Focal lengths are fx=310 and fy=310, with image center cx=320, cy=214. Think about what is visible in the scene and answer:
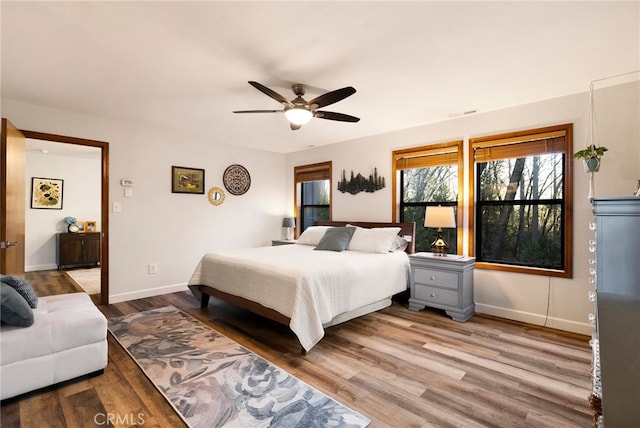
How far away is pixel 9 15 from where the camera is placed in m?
1.91

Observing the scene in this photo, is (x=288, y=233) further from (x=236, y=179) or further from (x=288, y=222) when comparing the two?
(x=236, y=179)

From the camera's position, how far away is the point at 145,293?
14.3 feet

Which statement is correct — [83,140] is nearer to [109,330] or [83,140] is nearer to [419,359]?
[109,330]

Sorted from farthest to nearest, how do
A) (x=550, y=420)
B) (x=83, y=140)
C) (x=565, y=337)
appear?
(x=83, y=140)
(x=565, y=337)
(x=550, y=420)

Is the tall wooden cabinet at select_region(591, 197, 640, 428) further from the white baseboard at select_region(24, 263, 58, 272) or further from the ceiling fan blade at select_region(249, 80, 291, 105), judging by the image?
the white baseboard at select_region(24, 263, 58, 272)

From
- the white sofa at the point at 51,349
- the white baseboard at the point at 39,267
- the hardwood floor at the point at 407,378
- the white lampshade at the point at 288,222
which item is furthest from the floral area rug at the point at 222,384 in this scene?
the white baseboard at the point at 39,267

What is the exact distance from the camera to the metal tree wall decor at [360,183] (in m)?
4.75

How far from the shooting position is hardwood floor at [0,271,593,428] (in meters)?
1.83

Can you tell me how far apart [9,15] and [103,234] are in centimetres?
274

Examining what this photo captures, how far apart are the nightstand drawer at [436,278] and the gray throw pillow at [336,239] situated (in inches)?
38.3

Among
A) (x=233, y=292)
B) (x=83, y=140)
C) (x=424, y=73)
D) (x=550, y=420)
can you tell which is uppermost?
(x=424, y=73)

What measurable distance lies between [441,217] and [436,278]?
2.36 feet

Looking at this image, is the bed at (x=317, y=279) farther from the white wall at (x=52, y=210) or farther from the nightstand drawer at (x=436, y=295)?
the white wall at (x=52, y=210)

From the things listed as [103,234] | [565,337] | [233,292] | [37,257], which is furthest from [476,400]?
[37,257]
